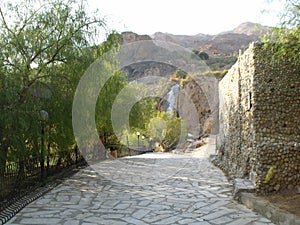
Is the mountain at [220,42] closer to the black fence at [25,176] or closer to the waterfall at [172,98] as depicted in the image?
the waterfall at [172,98]

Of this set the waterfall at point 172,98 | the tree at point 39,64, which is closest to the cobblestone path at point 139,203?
the tree at point 39,64

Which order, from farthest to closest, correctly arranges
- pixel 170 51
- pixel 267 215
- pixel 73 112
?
pixel 170 51 < pixel 73 112 < pixel 267 215

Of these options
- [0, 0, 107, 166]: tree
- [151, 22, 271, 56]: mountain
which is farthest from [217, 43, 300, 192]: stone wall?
[151, 22, 271, 56]: mountain

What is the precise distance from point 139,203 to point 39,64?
3976 millimetres

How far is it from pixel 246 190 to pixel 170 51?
169 feet

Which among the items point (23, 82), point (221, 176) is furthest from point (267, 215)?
point (23, 82)

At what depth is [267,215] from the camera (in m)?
4.75

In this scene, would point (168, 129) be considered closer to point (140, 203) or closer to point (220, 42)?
point (140, 203)

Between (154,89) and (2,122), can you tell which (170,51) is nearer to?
(154,89)

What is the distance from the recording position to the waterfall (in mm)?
32625

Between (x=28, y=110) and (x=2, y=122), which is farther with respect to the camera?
(x=28, y=110)

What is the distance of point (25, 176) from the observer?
23.0 feet

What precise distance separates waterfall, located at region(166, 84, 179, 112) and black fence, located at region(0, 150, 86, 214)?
23582 millimetres

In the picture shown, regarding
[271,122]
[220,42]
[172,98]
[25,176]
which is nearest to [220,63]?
[172,98]
